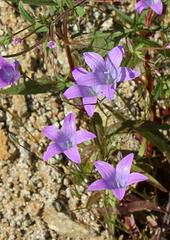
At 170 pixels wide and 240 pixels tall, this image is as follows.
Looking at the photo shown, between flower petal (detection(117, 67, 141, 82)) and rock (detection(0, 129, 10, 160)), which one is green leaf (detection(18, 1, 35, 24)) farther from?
rock (detection(0, 129, 10, 160))

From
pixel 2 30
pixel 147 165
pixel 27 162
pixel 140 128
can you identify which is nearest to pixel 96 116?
pixel 140 128

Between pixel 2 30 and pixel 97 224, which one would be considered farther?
pixel 2 30

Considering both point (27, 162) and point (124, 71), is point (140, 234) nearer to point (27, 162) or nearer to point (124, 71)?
point (27, 162)

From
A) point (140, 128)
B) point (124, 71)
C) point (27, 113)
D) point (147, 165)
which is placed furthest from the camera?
point (27, 113)

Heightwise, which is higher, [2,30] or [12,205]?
[2,30]

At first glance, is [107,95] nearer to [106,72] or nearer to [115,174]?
[106,72]

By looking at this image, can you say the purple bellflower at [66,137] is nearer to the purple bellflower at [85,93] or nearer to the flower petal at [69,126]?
the flower petal at [69,126]

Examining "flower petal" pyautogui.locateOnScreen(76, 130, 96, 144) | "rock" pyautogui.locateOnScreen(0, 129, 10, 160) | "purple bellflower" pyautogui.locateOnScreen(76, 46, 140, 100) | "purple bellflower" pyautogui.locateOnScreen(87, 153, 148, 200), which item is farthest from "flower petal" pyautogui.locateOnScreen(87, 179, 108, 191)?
"rock" pyautogui.locateOnScreen(0, 129, 10, 160)
